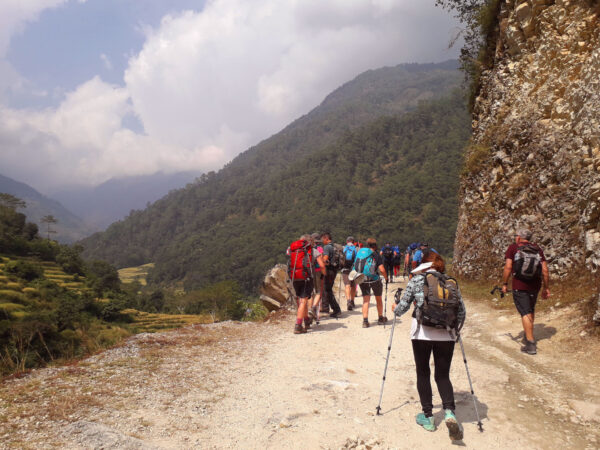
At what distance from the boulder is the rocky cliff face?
694 centimetres

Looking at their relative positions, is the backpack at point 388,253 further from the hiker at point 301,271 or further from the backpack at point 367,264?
the hiker at point 301,271

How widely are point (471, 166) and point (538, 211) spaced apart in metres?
4.32

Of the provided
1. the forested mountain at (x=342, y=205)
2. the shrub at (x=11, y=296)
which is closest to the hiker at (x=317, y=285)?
the shrub at (x=11, y=296)

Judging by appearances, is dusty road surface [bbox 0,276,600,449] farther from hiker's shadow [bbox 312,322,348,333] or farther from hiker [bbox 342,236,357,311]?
hiker [bbox 342,236,357,311]

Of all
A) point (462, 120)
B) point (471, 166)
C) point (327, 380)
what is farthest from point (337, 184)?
point (327, 380)

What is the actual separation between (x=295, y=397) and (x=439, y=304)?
2.41m

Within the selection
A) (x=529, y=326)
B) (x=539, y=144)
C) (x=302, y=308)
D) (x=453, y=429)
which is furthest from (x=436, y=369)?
(x=539, y=144)

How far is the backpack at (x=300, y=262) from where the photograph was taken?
25.9 ft

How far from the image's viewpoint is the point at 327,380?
5.28 m

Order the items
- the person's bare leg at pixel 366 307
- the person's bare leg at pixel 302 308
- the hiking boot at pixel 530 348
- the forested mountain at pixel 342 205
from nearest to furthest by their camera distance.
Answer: the hiking boot at pixel 530 348 → the person's bare leg at pixel 302 308 → the person's bare leg at pixel 366 307 → the forested mountain at pixel 342 205

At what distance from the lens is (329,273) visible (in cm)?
970

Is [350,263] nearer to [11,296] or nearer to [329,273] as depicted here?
[329,273]

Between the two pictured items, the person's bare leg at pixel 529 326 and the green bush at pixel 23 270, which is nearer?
the person's bare leg at pixel 529 326

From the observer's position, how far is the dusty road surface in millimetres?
3584
